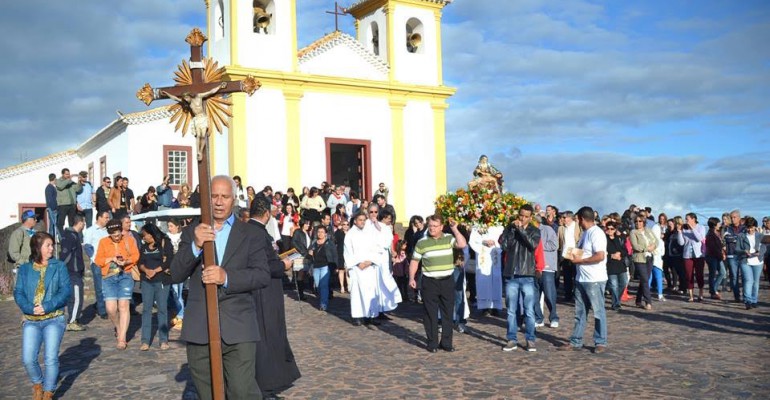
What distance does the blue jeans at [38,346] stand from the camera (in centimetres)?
764

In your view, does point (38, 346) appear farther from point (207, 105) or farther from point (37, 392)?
point (207, 105)

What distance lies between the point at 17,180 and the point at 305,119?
52.5 feet

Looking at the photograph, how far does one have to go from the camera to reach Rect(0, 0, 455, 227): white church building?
27500 millimetres

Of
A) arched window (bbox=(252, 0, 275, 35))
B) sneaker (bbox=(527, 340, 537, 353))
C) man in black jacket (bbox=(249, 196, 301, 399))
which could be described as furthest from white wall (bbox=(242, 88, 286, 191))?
man in black jacket (bbox=(249, 196, 301, 399))

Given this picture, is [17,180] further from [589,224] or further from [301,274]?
[589,224]

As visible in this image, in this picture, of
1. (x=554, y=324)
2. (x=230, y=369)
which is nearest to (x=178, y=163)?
(x=554, y=324)

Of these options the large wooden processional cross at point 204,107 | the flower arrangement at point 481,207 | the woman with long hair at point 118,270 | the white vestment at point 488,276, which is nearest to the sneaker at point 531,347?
the flower arrangement at point 481,207

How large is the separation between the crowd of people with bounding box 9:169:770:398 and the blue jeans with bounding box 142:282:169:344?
0.02 m

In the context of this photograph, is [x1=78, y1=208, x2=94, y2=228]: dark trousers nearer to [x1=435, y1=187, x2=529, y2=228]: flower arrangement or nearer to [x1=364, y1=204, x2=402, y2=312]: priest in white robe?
[x1=364, y1=204, x2=402, y2=312]: priest in white robe

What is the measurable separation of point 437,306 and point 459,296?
1555mm

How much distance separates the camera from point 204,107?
529 centimetres

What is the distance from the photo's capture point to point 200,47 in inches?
214

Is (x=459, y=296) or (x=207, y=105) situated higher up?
(x=207, y=105)

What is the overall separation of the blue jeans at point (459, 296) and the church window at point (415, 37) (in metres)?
20.9
